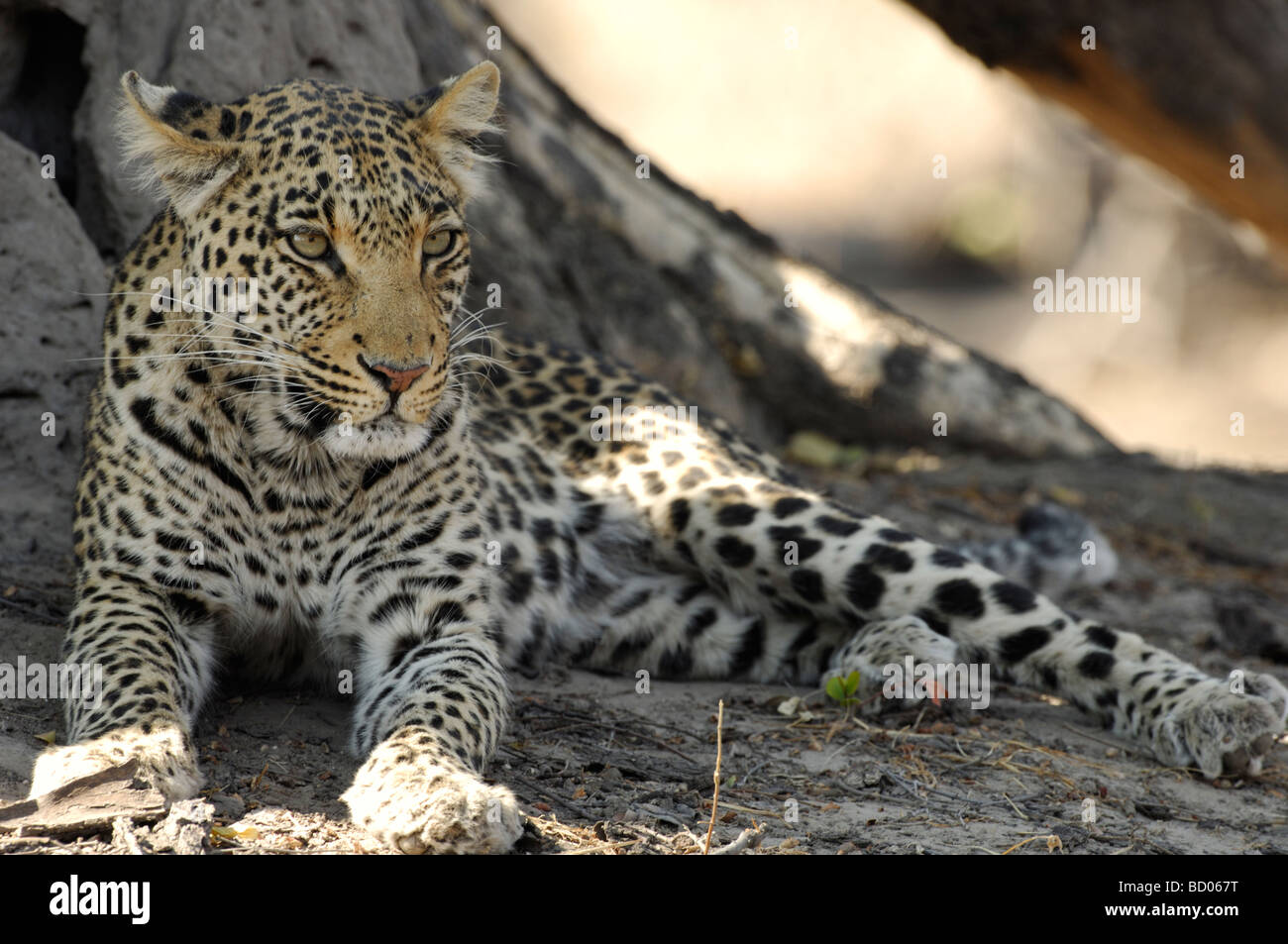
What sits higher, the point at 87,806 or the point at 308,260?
the point at 308,260

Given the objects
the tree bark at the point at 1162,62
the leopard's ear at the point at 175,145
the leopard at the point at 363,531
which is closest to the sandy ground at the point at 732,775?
the leopard at the point at 363,531

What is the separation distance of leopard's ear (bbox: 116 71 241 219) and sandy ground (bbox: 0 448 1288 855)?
1.70 metres

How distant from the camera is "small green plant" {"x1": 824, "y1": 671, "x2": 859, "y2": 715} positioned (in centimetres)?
538

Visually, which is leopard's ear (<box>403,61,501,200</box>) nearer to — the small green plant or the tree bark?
the small green plant

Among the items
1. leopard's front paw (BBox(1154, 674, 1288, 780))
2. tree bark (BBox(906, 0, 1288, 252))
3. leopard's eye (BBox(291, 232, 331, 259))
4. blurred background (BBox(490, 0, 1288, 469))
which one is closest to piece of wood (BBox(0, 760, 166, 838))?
leopard's eye (BBox(291, 232, 331, 259))

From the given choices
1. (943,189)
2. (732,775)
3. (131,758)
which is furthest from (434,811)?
(943,189)

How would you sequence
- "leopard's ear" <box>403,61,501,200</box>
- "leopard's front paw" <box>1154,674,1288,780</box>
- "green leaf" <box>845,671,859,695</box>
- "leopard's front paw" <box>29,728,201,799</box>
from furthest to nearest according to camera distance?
"green leaf" <box>845,671,859,695</box> → "leopard's front paw" <box>1154,674,1288,780</box> → "leopard's ear" <box>403,61,501,200</box> → "leopard's front paw" <box>29,728,201,799</box>

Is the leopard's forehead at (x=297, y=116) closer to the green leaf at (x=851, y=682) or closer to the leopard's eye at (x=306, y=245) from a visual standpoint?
the leopard's eye at (x=306, y=245)

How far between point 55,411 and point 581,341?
3710mm

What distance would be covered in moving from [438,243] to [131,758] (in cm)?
192

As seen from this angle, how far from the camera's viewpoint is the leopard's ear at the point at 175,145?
435 cm

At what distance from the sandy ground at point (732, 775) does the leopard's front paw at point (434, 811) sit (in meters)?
0.08

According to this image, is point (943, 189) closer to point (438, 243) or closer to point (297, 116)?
point (438, 243)

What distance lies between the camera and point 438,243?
15.1ft
